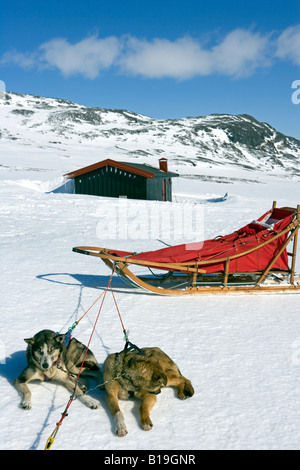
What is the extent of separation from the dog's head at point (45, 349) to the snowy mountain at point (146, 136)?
214 ft

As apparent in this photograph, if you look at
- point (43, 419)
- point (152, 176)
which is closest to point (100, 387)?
point (43, 419)

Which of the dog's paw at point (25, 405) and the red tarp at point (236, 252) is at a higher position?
the red tarp at point (236, 252)

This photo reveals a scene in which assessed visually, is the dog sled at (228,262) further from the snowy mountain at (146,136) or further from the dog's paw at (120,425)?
the snowy mountain at (146,136)

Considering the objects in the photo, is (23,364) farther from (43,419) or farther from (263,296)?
(263,296)

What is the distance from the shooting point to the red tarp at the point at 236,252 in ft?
22.4

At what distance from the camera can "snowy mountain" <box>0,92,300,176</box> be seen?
3450 inches

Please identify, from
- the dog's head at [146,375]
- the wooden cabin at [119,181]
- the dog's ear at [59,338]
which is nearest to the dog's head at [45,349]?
the dog's ear at [59,338]

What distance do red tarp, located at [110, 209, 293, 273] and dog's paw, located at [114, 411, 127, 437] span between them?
11.5 ft

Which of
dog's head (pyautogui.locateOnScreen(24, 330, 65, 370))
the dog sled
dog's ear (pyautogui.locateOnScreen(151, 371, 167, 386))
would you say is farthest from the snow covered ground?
dog's head (pyautogui.locateOnScreen(24, 330, 65, 370))

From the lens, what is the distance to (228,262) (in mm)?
6812

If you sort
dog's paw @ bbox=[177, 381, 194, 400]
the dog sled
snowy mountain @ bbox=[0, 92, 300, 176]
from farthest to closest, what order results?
snowy mountain @ bbox=[0, 92, 300, 176] → the dog sled → dog's paw @ bbox=[177, 381, 194, 400]

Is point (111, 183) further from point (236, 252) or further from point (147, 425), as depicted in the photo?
point (147, 425)

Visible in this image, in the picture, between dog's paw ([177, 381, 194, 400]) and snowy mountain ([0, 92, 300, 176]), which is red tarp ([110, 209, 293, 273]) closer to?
dog's paw ([177, 381, 194, 400])

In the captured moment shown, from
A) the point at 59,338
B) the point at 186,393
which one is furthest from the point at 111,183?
the point at 186,393
